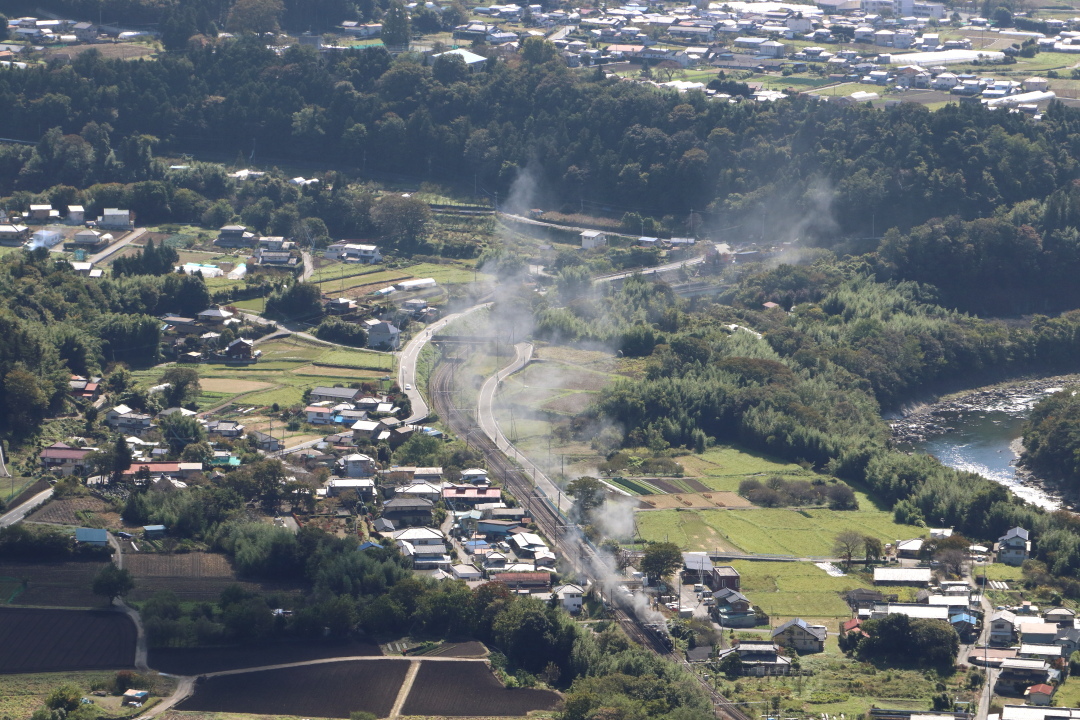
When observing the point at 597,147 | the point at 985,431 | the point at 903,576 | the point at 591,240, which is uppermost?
the point at 597,147

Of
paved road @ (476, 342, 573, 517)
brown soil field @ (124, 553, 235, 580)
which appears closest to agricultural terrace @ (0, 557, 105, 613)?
brown soil field @ (124, 553, 235, 580)

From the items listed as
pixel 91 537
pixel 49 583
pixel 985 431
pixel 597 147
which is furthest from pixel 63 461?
pixel 597 147

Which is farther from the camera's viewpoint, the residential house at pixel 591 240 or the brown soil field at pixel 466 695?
the residential house at pixel 591 240

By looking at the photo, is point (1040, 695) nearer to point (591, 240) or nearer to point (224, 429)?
point (224, 429)

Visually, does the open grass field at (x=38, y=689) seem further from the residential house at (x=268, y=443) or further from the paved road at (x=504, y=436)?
the paved road at (x=504, y=436)

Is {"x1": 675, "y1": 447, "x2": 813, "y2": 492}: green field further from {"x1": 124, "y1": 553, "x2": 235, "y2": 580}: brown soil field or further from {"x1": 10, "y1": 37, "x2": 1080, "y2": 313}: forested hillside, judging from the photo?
{"x1": 10, "y1": 37, "x2": 1080, "y2": 313}: forested hillside

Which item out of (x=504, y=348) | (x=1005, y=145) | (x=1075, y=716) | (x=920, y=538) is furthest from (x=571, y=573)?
(x=1005, y=145)

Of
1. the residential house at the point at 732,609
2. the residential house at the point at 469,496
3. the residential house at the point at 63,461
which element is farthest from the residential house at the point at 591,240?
the residential house at the point at 732,609

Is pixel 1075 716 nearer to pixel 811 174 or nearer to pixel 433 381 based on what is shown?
pixel 433 381
